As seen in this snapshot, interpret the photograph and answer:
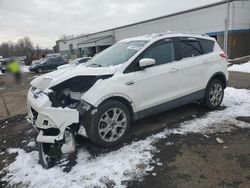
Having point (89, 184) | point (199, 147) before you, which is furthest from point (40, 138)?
point (199, 147)

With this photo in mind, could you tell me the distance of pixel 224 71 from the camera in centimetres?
575

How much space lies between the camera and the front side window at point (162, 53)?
4.53m

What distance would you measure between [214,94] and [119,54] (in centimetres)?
254

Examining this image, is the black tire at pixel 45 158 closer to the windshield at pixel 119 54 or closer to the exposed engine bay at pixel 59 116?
the exposed engine bay at pixel 59 116

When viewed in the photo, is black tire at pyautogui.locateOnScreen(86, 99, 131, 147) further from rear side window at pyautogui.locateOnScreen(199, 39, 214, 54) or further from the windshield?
rear side window at pyautogui.locateOnScreen(199, 39, 214, 54)

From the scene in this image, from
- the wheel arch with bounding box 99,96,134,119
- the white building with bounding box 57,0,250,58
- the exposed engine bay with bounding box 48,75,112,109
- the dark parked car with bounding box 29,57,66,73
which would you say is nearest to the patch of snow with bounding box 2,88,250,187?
the wheel arch with bounding box 99,96,134,119

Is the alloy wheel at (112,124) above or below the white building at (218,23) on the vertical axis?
below

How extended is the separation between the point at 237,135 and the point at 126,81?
2.24 meters

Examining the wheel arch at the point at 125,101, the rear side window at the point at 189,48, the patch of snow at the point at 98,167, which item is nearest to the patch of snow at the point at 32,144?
the patch of snow at the point at 98,167

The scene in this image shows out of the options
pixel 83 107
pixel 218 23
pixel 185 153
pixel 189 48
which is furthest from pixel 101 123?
pixel 218 23

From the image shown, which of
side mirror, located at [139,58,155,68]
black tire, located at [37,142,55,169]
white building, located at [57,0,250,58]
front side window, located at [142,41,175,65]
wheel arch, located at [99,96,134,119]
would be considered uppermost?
white building, located at [57,0,250,58]

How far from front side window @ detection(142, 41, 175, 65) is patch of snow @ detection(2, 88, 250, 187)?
1.39 meters

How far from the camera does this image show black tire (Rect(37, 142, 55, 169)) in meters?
3.54

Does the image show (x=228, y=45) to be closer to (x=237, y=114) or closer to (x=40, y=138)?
(x=237, y=114)
